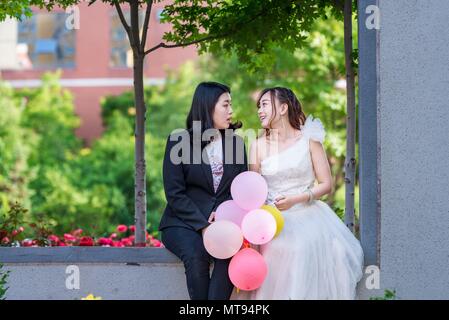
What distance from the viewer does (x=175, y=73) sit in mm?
31125

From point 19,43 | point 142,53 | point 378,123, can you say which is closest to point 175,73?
point 19,43

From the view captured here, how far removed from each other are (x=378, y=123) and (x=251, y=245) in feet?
3.64

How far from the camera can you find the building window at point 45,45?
34.2 metres

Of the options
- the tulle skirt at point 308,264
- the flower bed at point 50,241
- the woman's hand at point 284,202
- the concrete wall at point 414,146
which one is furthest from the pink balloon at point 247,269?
the flower bed at point 50,241

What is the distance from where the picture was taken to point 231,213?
16.5 feet

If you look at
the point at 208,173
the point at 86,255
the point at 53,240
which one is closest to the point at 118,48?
the point at 53,240

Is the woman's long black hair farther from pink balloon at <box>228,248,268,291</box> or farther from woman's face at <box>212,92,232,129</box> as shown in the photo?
Result: pink balloon at <box>228,248,268,291</box>

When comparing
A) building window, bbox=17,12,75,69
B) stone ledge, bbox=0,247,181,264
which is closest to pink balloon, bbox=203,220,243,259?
stone ledge, bbox=0,247,181,264

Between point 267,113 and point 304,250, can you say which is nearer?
point 304,250

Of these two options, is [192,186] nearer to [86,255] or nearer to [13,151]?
[86,255]

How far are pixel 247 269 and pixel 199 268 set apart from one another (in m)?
0.37

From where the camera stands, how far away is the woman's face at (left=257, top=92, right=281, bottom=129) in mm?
5379

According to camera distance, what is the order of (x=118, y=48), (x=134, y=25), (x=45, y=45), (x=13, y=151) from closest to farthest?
(x=134, y=25) < (x=13, y=151) < (x=118, y=48) < (x=45, y=45)
